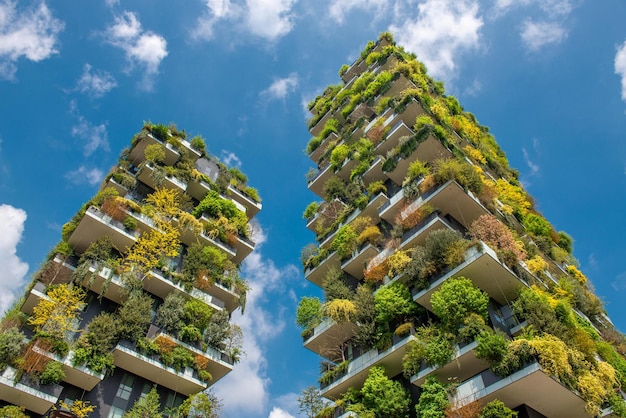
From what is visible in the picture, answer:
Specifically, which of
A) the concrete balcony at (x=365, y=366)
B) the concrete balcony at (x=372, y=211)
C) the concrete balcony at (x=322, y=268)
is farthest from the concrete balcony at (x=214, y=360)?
the concrete balcony at (x=372, y=211)

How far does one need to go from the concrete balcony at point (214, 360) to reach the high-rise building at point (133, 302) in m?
0.07

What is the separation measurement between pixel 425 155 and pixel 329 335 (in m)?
13.4

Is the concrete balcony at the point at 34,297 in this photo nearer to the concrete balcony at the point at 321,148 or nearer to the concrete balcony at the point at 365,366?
the concrete balcony at the point at 365,366

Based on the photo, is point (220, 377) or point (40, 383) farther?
point (220, 377)

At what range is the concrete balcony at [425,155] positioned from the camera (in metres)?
29.5

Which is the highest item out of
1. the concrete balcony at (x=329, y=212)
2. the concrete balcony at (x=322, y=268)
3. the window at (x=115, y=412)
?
the concrete balcony at (x=329, y=212)

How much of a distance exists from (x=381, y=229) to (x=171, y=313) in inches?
555

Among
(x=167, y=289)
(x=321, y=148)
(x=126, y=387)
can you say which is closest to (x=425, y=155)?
(x=321, y=148)

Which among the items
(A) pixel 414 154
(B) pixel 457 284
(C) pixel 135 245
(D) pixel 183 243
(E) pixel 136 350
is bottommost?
(E) pixel 136 350

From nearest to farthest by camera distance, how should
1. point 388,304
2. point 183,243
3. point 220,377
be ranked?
point 388,304 < point 220,377 < point 183,243

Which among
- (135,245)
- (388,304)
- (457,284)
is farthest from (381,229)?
(135,245)

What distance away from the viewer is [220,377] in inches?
1107

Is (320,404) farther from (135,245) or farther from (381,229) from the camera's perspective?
(135,245)

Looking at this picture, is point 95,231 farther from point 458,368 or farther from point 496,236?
point 496,236
